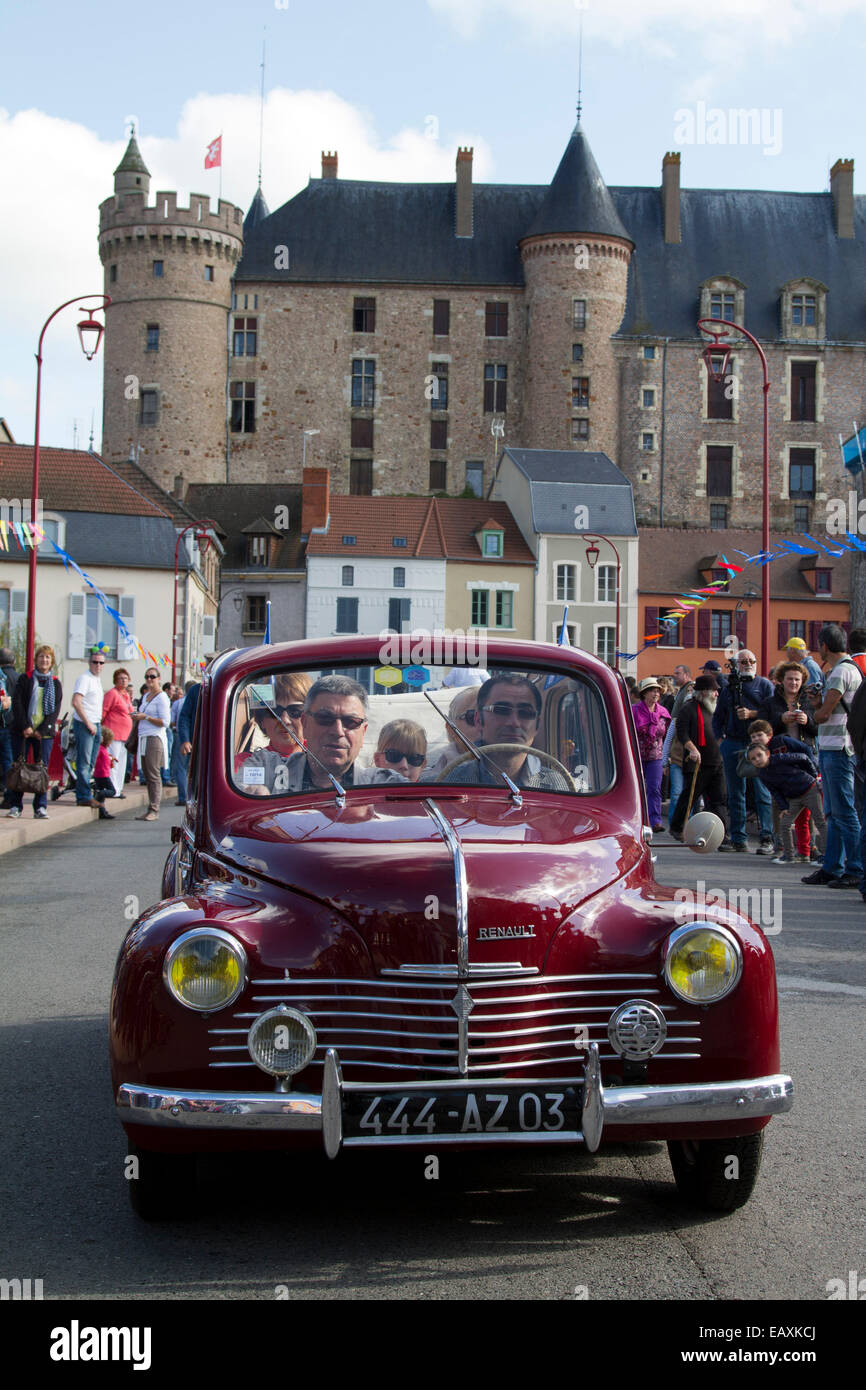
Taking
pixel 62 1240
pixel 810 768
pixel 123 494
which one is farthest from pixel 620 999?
pixel 123 494

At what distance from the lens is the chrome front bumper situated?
3.90 meters

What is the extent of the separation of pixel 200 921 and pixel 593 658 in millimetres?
2087

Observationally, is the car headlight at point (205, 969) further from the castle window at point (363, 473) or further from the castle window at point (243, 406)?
the castle window at point (363, 473)

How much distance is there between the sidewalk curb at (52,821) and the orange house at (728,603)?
47.3 m

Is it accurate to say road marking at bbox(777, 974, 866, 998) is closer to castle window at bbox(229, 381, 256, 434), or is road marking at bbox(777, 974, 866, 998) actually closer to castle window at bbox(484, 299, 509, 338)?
castle window at bbox(229, 381, 256, 434)

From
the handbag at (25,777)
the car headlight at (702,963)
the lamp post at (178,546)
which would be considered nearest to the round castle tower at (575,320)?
the lamp post at (178,546)

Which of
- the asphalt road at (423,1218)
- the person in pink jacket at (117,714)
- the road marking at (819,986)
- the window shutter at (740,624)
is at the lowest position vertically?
the asphalt road at (423,1218)

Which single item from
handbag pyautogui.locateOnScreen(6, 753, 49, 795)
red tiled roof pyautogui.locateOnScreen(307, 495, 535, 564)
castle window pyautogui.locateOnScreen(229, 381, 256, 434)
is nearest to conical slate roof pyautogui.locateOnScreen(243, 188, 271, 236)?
castle window pyautogui.locateOnScreen(229, 381, 256, 434)

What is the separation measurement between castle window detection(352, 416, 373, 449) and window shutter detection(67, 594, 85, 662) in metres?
30.5

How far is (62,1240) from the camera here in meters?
4.07

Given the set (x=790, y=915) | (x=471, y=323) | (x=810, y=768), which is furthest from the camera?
(x=471, y=323)

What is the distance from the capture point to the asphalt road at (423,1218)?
3752 mm
